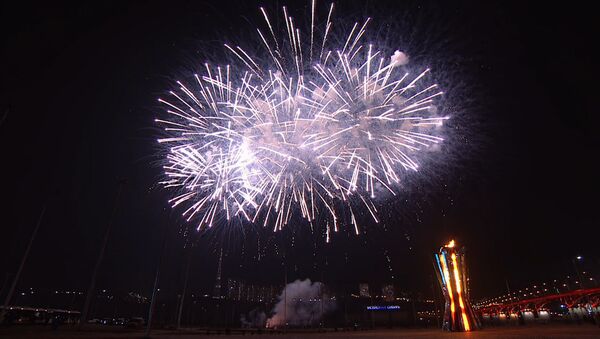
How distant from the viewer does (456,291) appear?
3322 centimetres

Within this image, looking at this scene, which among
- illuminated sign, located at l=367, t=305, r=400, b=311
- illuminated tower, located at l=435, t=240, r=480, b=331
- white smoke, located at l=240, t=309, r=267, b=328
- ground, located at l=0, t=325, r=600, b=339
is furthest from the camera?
illuminated sign, located at l=367, t=305, r=400, b=311

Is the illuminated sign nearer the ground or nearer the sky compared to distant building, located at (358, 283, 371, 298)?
nearer the ground

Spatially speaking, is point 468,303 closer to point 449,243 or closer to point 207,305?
point 449,243

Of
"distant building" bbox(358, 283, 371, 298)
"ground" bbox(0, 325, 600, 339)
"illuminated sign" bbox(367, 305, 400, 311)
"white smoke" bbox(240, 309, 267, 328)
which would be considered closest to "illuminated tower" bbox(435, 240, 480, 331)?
"ground" bbox(0, 325, 600, 339)

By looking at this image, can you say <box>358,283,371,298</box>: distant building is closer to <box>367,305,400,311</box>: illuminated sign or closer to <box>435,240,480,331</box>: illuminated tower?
<box>367,305,400,311</box>: illuminated sign

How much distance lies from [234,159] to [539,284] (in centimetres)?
9597

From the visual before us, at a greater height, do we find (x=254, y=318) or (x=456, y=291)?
(x=456, y=291)

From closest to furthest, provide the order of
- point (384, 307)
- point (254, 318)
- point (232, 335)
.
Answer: point (232, 335), point (254, 318), point (384, 307)

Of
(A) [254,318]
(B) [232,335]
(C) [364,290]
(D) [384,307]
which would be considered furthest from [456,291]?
(C) [364,290]

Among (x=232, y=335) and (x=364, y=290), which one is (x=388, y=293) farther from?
(x=232, y=335)

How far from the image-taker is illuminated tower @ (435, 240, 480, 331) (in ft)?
108

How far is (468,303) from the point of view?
109ft

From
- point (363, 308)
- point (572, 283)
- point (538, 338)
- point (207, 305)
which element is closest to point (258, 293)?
point (207, 305)

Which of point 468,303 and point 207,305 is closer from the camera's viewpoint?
point 468,303
